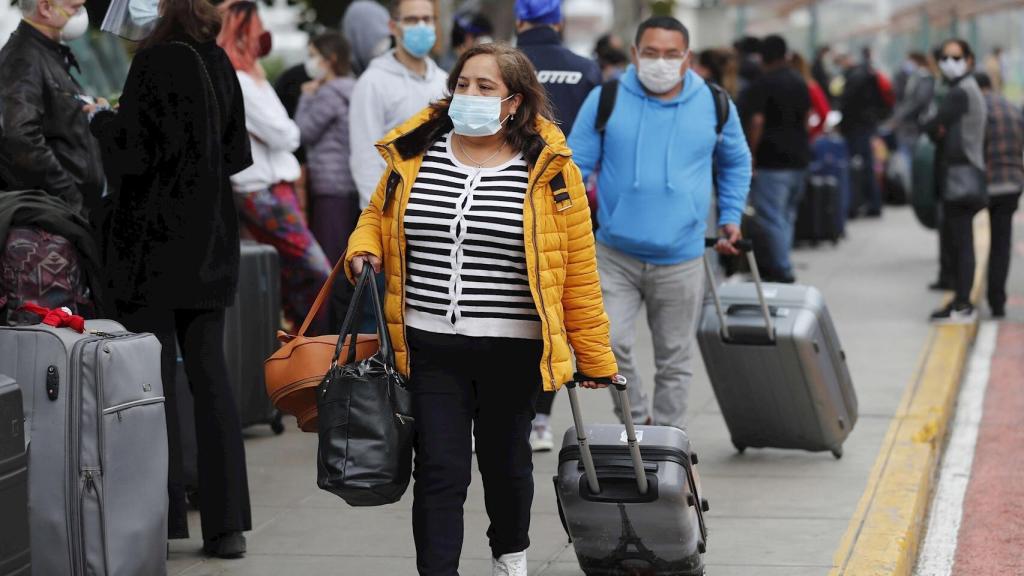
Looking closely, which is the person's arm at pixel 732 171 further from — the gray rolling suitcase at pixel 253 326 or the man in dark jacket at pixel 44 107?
the man in dark jacket at pixel 44 107

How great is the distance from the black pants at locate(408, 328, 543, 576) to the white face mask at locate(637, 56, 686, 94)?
199 cm

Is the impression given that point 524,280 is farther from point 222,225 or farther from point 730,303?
point 730,303

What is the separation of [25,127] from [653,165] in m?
2.32

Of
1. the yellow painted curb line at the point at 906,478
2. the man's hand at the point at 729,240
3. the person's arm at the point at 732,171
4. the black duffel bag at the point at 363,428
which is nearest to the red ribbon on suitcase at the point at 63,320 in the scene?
the black duffel bag at the point at 363,428

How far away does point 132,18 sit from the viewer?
5.69 meters

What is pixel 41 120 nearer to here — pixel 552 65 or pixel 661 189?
pixel 661 189

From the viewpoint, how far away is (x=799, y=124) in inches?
504

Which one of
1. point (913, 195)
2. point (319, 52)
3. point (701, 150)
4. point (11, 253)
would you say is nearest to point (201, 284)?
point (11, 253)

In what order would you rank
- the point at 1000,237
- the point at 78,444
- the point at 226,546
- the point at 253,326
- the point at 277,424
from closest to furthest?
the point at 78,444 < the point at 226,546 < the point at 253,326 < the point at 277,424 < the point at 1000,237

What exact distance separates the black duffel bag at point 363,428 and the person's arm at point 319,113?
13.0 feet

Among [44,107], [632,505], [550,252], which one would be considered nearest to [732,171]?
[632,505]

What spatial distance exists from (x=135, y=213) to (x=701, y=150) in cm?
226

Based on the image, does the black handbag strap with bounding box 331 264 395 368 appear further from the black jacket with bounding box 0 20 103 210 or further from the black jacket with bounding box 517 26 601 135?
the black jacket with bounding box 517 26 601 135

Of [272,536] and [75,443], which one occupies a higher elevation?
[75,443]
